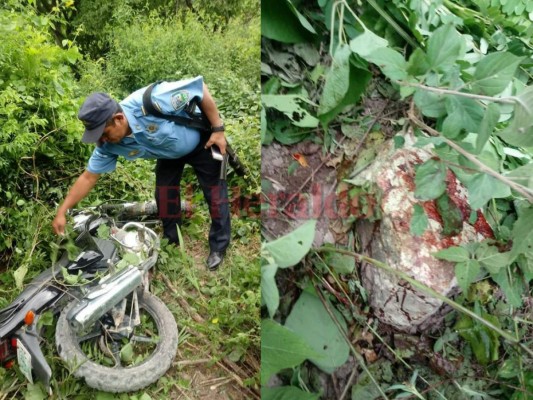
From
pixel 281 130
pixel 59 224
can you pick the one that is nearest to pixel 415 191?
pixel 281 130

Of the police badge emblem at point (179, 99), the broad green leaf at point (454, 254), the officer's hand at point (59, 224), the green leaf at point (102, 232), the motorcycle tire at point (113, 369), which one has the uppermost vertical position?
the broad green leaf at point (454, 254)

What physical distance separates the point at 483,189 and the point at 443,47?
Result: 11 centimetres

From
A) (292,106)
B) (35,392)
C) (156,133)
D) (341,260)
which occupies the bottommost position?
(35,392)

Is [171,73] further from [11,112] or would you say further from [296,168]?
[296,168]

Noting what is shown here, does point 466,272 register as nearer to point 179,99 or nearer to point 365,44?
point 365,44

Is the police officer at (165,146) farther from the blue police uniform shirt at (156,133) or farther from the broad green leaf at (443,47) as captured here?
the broad green leaf at (443,47)

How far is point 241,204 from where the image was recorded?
0.49 meters

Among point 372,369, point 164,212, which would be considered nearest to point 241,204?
point 164,212

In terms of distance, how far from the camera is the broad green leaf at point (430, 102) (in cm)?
33

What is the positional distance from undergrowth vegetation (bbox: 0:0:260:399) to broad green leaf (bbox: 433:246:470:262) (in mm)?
180

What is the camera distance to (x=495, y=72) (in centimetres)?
31

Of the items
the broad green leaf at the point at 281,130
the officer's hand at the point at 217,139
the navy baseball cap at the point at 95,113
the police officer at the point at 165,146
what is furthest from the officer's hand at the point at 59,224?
the broad green leaf at the point at 281,130

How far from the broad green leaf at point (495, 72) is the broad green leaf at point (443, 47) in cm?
3

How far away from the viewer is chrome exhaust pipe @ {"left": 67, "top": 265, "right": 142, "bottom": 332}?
438 mm
